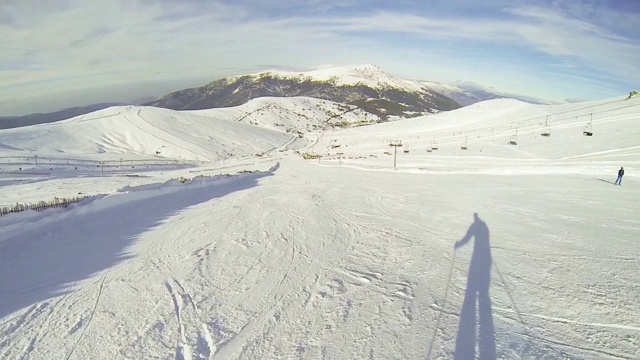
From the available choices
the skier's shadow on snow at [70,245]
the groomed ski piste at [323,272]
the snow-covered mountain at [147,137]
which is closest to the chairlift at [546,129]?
the groomed ski piste at [323,272]

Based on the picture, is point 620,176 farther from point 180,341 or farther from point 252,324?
point 180,341

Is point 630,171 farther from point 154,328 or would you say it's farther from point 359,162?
point 154,328

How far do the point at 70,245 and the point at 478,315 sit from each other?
11348mm

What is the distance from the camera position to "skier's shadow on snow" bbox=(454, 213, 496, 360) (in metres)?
A: 6.04

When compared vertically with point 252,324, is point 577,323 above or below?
below

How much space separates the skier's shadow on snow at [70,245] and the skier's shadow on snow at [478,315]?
854 centimetres

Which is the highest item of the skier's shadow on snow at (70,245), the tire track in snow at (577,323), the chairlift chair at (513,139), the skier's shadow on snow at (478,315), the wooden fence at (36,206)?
the chairlift chair at (513,139)

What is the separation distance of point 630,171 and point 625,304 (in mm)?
23581

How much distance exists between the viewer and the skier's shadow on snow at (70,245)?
26.2ft

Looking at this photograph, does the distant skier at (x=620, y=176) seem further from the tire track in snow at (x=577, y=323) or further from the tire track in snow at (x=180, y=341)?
the tire track in snow at (x=180, y=341)

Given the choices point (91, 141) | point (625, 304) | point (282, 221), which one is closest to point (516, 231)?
point (625, 304)

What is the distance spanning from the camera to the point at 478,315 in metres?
7.10

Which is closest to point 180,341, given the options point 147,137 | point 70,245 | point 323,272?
point 323,272

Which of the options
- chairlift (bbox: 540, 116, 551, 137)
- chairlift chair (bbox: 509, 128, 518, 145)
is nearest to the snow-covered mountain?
chairlift chair (bbox: 509, 128, 518, 145)
